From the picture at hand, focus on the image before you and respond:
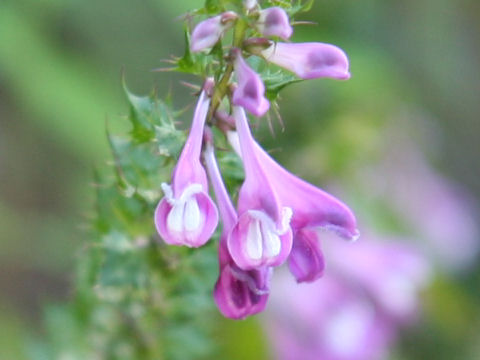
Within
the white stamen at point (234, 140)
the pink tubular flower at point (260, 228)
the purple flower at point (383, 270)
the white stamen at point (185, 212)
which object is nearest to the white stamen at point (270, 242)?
the pink tubular flower at point (260, 228)

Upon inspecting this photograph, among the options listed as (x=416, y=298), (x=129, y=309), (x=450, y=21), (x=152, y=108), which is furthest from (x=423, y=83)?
(x=152, y=108)

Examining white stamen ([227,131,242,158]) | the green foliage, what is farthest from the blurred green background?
white stamen ([227,131,242,158])

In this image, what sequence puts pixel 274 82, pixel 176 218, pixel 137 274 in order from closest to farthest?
pixel 176 218 → pixel 274 82 → pixel 137 274

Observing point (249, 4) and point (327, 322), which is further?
point (327, 322)

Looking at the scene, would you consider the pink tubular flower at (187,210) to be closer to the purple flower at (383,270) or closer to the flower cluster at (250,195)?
the flower cluster at (250,195)

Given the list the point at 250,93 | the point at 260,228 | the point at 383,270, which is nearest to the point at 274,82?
the point at 250,93

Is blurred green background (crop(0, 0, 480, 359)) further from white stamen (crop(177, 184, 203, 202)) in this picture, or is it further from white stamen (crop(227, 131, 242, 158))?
white stamen (crop(177, 184, 203, 202))

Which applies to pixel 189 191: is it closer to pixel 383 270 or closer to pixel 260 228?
pixel 260 228

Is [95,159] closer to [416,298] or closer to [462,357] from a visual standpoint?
[416,298]
